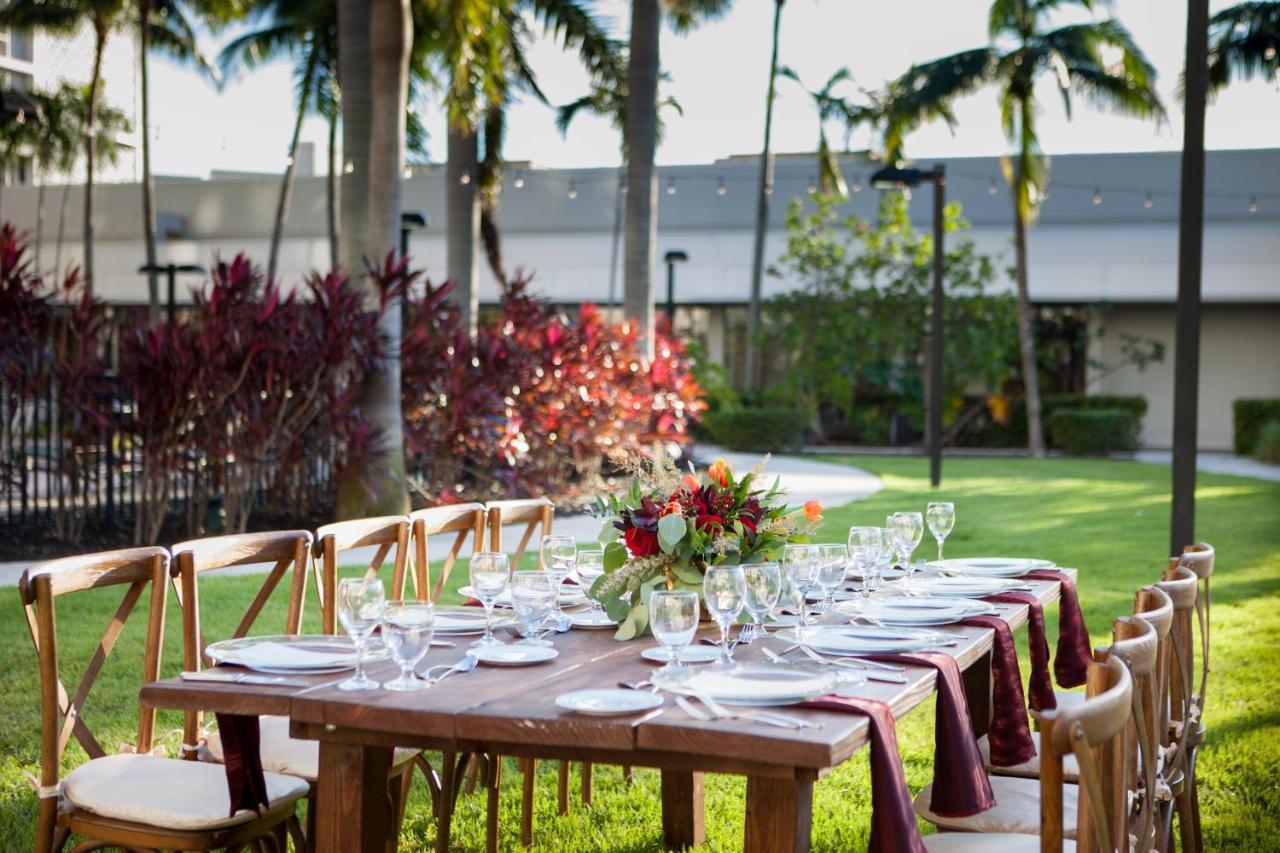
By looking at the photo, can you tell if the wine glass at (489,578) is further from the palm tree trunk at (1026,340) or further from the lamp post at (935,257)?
the palm tree trunk at (1026,340)

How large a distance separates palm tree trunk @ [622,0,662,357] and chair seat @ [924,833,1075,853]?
12.0m

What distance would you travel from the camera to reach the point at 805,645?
3289mm

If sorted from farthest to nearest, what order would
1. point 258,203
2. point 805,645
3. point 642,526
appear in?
point 258,203
point 642,526
point 805,645

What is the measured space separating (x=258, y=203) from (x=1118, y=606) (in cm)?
2797

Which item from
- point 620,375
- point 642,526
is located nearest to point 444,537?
point 620,375

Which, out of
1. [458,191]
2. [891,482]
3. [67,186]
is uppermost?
[67,186]

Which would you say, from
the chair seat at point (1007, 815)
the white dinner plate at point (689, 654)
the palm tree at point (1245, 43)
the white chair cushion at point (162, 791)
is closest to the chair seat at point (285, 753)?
the white chair cushion at point (162, 791)

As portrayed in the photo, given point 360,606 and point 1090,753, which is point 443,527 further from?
point 1090,753

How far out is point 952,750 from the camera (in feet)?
10.3

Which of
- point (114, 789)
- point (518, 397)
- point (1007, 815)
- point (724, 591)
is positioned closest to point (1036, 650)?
point (1007, 815)

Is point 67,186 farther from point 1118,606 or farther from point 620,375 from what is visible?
point 1118,606

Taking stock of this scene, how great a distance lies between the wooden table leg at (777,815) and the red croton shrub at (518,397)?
28.9ft

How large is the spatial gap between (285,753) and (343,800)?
2.69ft

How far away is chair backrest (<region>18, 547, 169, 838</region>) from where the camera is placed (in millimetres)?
3129
